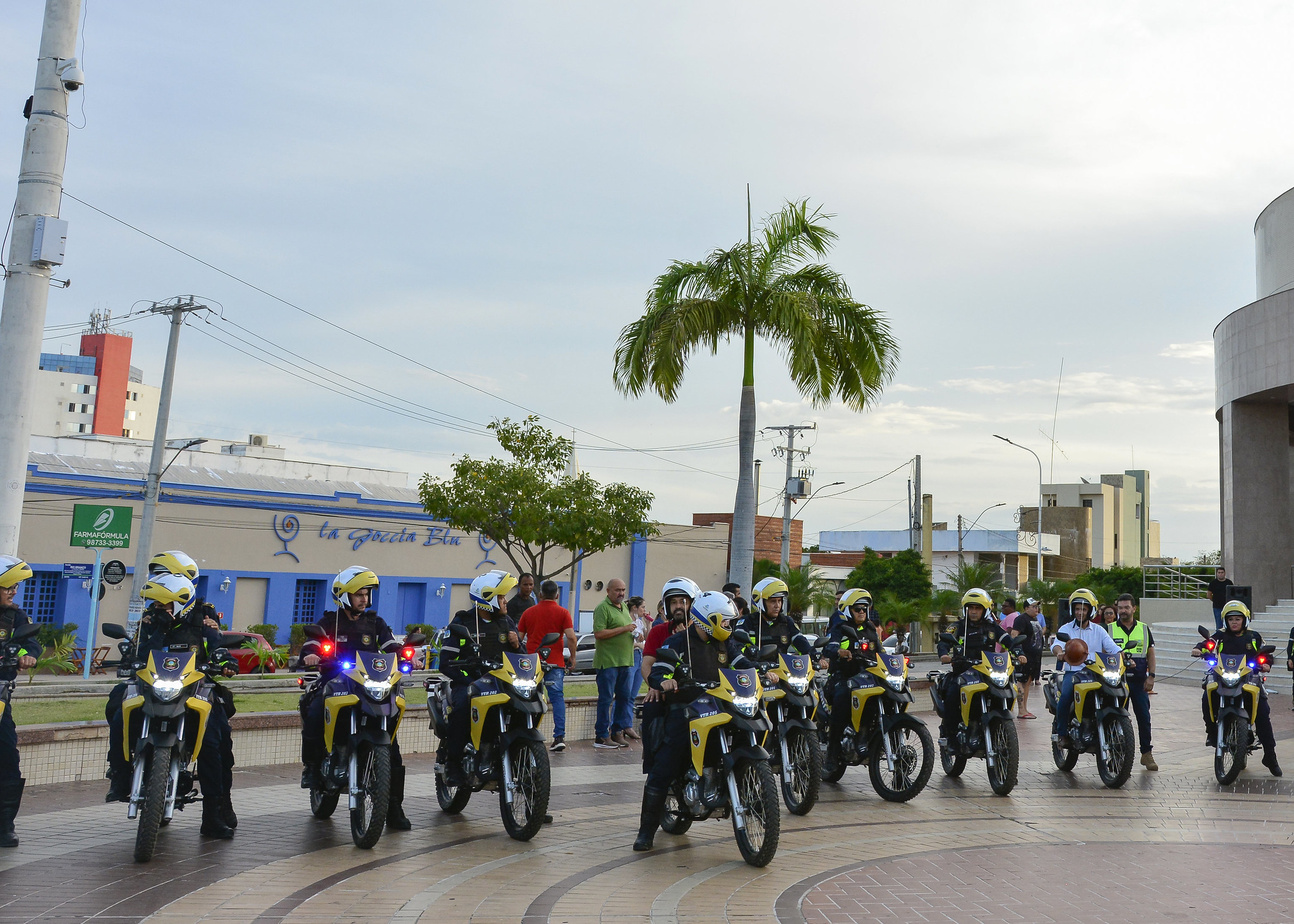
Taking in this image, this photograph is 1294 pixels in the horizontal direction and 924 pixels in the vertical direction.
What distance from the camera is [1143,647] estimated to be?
537 inches

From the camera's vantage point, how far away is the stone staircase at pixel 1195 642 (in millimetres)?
26547

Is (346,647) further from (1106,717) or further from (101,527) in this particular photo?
(101,527)

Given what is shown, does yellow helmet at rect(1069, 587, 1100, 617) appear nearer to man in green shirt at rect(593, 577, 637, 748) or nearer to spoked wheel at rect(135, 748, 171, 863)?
man in green shirt at rect(593, 577, 637, 748)

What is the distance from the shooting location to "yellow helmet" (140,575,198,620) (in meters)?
7.91

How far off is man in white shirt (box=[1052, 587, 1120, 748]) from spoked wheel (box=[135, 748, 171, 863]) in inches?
323

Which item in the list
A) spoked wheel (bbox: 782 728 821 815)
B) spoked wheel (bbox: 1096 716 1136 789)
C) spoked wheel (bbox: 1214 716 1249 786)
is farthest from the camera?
spoked wheel (bbox: 1214 716 1249 786)

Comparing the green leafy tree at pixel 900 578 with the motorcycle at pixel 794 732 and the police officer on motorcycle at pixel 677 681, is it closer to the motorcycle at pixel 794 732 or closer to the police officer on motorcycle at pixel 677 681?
the motorcycle at pixel 794 732

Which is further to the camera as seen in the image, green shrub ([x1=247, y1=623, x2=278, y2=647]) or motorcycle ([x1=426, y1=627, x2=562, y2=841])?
green shrub ([x1=247, y1=623, x2=278, y2=647])

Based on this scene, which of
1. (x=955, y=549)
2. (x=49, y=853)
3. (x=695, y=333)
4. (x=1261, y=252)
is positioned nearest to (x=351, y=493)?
(x=695, y=333)

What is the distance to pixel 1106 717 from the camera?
1154 centimetres

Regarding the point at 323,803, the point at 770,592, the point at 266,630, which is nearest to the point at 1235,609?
the point at 770,592

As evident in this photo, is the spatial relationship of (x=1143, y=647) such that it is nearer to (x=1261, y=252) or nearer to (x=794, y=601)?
(x=1261, y=252)

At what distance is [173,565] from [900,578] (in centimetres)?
5037

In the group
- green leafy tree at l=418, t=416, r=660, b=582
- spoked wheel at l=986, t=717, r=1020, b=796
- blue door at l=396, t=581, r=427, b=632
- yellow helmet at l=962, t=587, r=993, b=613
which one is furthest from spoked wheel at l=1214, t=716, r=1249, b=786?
blue door at l=396, t=581, r=427, b=632
